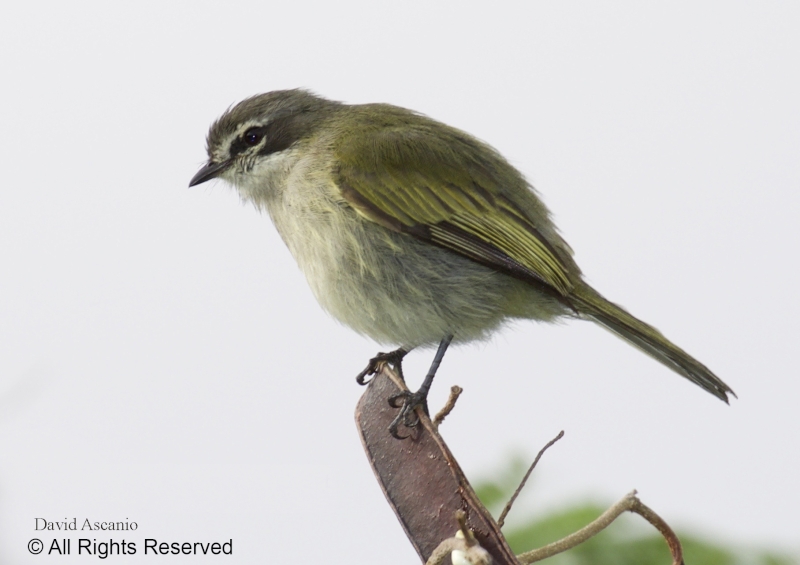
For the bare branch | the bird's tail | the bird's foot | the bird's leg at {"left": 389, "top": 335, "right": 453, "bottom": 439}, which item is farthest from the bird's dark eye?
the bare branch

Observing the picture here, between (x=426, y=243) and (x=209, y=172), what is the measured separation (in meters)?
1.35

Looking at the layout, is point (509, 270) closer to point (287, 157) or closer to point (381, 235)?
point (381, 235)

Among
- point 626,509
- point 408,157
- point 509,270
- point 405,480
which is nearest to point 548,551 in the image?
point 626,509

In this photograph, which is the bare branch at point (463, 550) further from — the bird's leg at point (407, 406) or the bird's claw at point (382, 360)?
the bird's claw at point (382, 360)

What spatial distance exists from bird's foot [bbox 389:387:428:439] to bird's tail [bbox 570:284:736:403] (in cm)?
120

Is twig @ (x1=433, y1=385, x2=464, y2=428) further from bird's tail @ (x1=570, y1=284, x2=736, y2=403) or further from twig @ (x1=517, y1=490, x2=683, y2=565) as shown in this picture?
bird's tail @ (x1=570, y1=284, x2=736, y2=403)

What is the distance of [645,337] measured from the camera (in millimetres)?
3721

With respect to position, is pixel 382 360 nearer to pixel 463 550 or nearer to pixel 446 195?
pixel 446 195

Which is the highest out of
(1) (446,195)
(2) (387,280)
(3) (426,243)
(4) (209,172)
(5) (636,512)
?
(4) (209,172)

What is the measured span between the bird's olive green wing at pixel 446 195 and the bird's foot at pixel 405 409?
1.08 meters

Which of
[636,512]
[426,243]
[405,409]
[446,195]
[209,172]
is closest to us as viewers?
[636,512]

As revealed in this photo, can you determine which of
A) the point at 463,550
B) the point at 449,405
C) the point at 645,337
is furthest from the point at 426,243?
the point at 463,550

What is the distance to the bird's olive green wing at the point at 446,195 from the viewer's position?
3828 mm

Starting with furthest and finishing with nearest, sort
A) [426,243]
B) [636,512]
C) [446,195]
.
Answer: [446,195] < [426,243] < [636,512]
